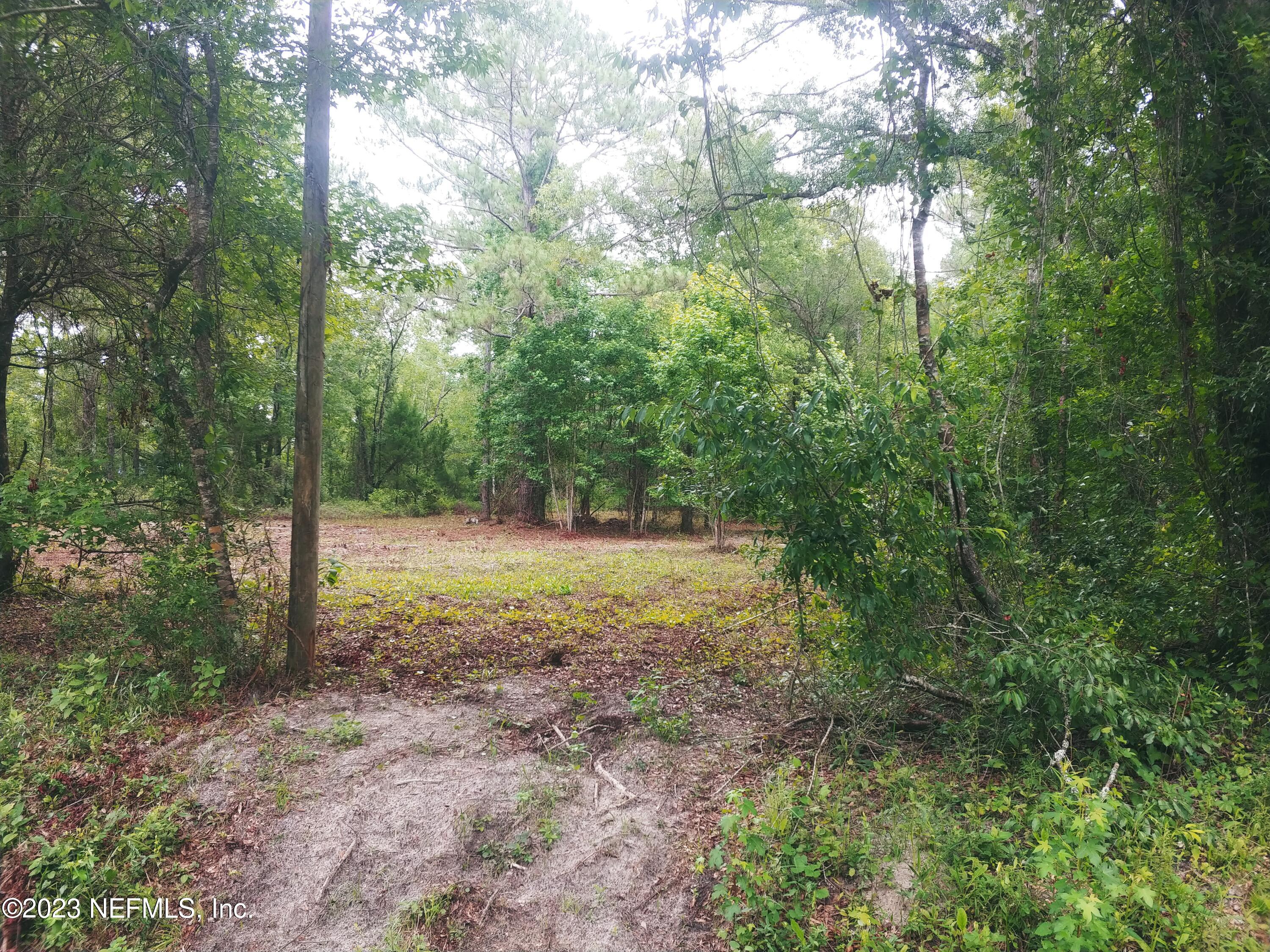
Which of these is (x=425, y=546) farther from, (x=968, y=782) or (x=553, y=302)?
(x=968, y=782)

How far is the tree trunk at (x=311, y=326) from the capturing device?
4.69 meters

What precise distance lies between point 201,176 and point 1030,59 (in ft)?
20.8

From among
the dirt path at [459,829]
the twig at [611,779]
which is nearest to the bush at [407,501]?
the dirt path at [459,829]

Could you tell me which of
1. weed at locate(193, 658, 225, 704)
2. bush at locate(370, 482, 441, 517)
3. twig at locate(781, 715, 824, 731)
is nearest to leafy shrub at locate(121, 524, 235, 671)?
weed at locate(193, 658, 225, 704)

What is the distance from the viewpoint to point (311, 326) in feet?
15.5

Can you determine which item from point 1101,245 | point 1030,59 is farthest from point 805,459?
point 1030,59

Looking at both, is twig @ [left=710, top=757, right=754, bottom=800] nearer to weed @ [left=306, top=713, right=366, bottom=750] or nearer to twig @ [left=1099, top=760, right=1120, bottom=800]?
twig @ [left=1099, top=760, right=1120, bottom=800]

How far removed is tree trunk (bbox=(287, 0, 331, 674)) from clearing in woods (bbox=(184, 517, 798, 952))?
0.42 m

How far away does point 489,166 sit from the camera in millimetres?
18625

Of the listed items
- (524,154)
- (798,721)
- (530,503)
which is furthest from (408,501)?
(798,721)

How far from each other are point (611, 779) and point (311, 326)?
381 centimetres

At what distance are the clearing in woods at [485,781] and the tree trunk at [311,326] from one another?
0.42 metres

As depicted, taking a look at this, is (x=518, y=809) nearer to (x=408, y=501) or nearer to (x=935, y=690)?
(x=935, y=690)

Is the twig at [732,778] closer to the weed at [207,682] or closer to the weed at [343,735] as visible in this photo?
the weed at [343,735]
